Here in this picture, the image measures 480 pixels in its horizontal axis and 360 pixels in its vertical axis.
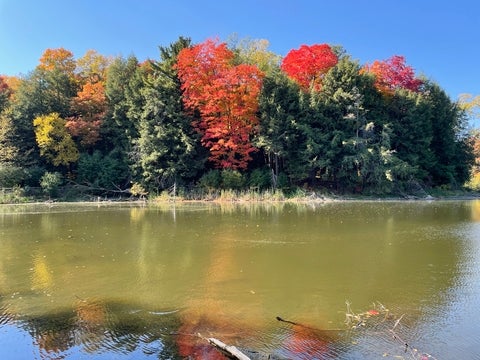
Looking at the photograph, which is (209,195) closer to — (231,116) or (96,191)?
(231,116)

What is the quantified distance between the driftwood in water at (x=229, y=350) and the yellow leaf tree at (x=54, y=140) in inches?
1126

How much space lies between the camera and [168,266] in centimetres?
855

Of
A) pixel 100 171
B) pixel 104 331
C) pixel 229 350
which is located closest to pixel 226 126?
pixel 100 171

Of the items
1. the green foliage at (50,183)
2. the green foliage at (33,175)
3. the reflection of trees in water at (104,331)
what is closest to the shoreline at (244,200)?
the green foliage at (50,183)

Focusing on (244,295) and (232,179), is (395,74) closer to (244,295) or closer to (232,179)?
(232,179)

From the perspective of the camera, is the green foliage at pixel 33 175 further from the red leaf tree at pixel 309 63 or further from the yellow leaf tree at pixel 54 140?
the red leaf tree at pixel 309 63

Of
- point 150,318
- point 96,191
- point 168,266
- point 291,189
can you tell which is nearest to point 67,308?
point 150,318

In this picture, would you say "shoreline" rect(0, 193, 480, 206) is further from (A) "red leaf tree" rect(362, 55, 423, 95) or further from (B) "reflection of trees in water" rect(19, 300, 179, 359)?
(B) "reflection of trees in water" rect(19, 300, 179, 359)

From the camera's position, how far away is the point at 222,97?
26.7 metres

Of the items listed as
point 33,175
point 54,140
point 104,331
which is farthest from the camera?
point 54,140

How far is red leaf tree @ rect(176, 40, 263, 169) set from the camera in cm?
2708

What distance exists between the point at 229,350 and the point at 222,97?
23715 millimetres

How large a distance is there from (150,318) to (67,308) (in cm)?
141

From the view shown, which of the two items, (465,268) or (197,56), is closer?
(465,268)
